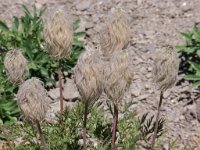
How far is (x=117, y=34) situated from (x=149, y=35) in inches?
116

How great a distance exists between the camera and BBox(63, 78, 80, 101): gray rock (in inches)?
210

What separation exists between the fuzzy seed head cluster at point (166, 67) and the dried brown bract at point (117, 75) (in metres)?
0.21

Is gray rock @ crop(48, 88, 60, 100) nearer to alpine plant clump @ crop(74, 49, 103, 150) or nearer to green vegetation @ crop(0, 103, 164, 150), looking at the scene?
green vegetation @ crop(0, 103, 164, 150)

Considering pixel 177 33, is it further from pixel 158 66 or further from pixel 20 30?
pixel 158 66

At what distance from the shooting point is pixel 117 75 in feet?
9.15

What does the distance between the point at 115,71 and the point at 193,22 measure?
11.3 feet

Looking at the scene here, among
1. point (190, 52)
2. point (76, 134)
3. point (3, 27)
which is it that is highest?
point (3, 27)

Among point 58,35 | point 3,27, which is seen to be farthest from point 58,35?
point 3,27

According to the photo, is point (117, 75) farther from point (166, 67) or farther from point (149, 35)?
point (149, 35)

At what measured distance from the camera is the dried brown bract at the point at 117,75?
2764 millimetres

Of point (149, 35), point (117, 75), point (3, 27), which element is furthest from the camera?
point (149, 35)

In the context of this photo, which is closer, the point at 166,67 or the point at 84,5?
the point at 166,67

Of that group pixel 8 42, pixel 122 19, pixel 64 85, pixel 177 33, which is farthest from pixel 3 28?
pixel 122 19

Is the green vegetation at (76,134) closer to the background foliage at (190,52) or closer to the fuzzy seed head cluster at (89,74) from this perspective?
the fuzzy seed head cluster at (89,74)
